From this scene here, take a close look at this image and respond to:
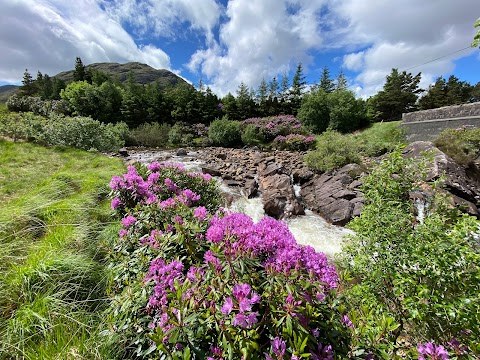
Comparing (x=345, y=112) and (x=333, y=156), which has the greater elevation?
(x=345, y=112)

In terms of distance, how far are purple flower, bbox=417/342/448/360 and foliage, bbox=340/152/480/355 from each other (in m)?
0.02

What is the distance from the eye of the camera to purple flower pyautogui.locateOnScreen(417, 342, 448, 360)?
3.68ft

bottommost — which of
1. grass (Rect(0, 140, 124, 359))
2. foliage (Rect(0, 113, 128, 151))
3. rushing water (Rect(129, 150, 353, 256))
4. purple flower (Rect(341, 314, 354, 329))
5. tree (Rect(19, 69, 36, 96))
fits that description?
→ rushing water (Rect(129, 150, 353, 256))

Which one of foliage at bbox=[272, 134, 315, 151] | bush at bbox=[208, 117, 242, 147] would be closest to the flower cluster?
bush at bbox=[208, 117, 242, 147]

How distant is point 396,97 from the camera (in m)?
31.8

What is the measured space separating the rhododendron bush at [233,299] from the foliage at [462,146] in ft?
45.5

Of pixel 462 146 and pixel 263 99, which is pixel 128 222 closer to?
pixel 462 146

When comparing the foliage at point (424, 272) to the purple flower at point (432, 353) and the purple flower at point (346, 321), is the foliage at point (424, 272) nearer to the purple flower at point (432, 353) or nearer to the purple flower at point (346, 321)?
→ the purple flower at point (432, 353)

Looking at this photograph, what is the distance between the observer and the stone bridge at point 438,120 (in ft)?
45.8

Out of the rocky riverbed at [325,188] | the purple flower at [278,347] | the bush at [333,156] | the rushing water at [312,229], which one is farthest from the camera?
the bush at [333,156]

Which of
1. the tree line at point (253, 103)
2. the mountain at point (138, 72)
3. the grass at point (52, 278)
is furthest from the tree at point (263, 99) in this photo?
the mountain at point (138, 72)

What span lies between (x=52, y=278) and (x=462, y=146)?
16.5 m

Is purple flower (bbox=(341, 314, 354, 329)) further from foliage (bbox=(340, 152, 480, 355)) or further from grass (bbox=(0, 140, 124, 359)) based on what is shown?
grass (bbox=(0, 140, 124, 359))

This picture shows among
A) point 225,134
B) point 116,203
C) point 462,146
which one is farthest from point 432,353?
point 225,134
